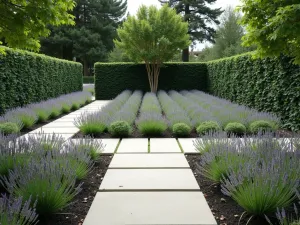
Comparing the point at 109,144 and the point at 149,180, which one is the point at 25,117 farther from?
the point at 149,180

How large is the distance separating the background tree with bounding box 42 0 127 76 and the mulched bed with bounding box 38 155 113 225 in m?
30.2

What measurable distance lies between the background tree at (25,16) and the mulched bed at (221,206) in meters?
2.34

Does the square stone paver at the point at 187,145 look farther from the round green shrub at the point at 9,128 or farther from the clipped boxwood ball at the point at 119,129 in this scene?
the round green shrub at the point at 9,128

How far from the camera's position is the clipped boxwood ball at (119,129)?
575 centimetres

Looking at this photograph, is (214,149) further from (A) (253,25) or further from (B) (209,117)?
(B) (209,117)

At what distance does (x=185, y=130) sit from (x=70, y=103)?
6.06 meters

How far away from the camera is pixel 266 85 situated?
791cm

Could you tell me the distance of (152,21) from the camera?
647 inches

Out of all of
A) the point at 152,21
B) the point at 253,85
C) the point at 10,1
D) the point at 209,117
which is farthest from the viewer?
the point at 152,21

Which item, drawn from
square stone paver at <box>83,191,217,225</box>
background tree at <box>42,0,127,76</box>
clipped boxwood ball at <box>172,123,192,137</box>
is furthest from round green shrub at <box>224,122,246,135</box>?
background tree at <box>42,0,127,76</box>

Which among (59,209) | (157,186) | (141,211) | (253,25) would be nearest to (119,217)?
(141,211)

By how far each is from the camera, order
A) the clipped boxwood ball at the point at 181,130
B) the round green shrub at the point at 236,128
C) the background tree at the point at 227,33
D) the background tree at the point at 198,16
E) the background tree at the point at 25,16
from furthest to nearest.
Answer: the background tree at the point at 227,33 < the background tree at the point at 198,16 < the round green shrub at the point at 236,128 < the clipped boxwood ball at the point at 181,130 < the background tree at the point at 25,16

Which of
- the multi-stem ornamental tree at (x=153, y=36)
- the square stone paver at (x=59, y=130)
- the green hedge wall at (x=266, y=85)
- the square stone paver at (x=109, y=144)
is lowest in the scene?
the square stone paver at (x=59, y=130)

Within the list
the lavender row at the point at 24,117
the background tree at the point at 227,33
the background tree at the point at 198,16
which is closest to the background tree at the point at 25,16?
the lavender row at the point at 24,117
